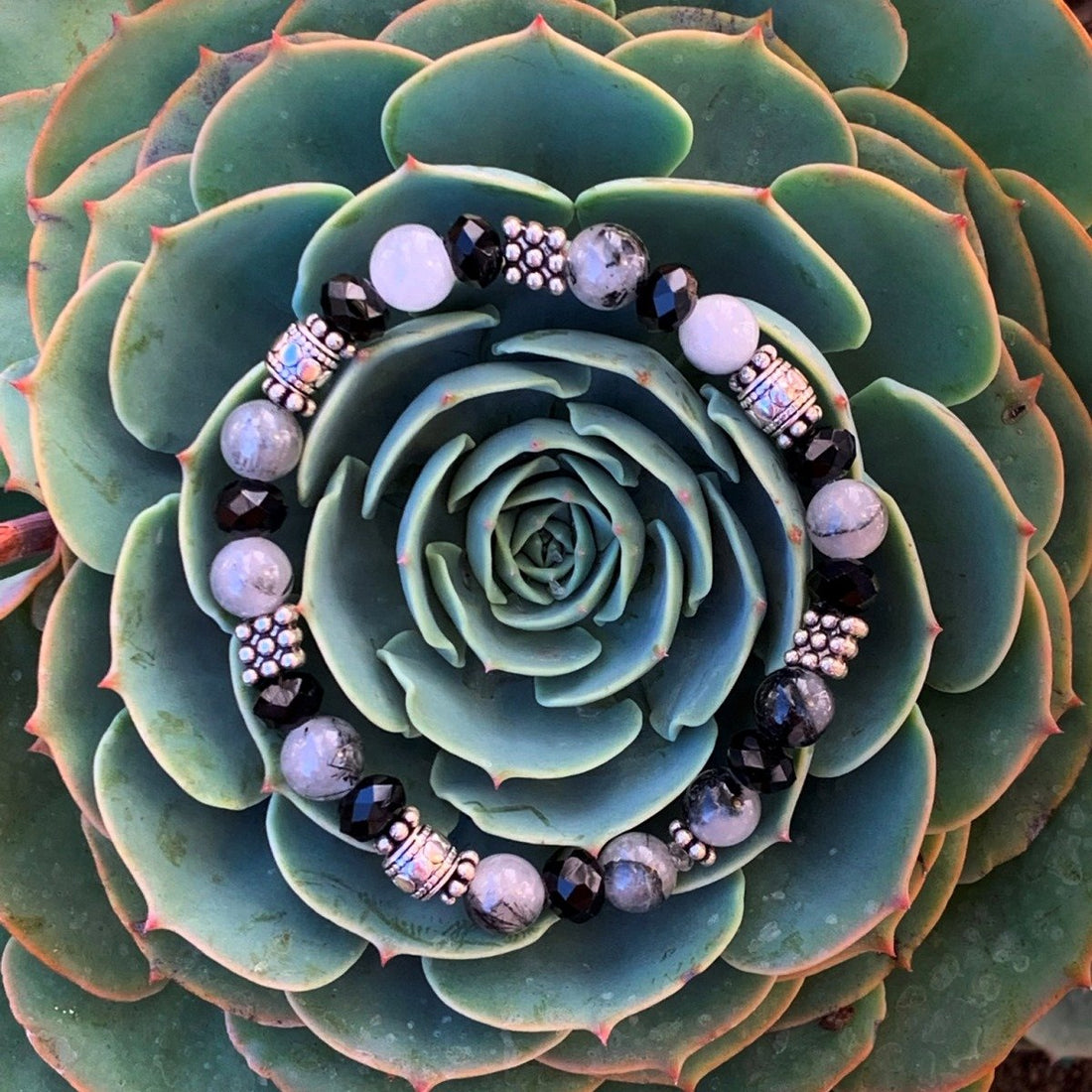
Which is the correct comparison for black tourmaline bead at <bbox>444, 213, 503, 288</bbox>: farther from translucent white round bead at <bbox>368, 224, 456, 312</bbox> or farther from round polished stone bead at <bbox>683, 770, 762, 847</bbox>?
round polished stone bead at <bbox>683, 770, 762, 847</bbox>

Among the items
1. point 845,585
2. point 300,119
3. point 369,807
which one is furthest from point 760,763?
point 300,119

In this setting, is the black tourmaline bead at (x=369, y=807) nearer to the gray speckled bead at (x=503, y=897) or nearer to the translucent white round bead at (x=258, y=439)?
the gray speckled bead at (x=503, y=897)

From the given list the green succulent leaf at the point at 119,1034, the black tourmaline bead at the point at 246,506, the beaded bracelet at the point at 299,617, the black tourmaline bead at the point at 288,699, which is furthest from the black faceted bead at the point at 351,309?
the green succulent leaf at the point at 119,1034

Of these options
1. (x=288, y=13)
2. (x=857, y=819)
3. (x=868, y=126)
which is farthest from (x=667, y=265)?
(x=857, y=819)

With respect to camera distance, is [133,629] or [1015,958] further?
[1015,958]

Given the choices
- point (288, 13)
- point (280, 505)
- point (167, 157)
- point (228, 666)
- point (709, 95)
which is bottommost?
point (228, 666)

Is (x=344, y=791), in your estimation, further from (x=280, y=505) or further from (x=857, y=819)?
(x=857, y=819)

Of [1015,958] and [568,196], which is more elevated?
[568,196]
